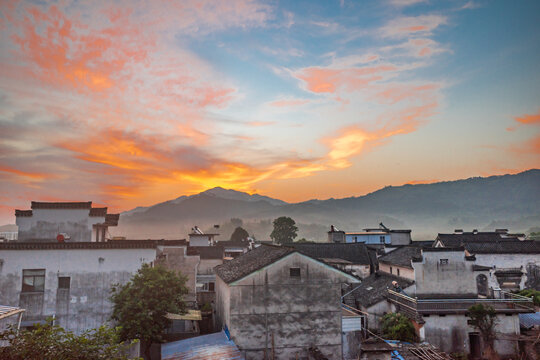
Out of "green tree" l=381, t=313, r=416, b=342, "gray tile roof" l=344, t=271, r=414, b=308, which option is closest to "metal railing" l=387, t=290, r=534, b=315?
"green tree" l=381, t=313, r=416, b=342

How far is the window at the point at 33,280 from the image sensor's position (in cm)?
2444

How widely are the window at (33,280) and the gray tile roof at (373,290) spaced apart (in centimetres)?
2845

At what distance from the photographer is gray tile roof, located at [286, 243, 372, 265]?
58191mm

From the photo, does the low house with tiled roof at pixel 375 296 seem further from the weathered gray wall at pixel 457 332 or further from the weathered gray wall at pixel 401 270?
the weathered gray wall at pixel 457 332

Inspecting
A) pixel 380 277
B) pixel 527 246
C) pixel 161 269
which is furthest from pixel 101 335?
pixel 527 246

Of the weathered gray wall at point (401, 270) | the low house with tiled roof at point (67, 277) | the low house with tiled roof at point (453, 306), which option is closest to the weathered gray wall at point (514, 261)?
the weathered gray wall at point (401, 270)

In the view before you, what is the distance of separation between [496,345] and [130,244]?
31352 millimetres

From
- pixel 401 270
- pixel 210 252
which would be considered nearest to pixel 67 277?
pixel 210 252

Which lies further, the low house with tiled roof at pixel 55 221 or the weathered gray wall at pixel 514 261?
the weathered gray wall at pixel 514 261

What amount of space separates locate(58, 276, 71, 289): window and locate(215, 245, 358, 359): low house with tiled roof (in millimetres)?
11098

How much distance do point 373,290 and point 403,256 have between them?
20.3 ft

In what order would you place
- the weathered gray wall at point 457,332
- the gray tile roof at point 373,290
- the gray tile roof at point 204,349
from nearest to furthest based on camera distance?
the gray tile roof at point 204,349 → the weathered gray wall at point 457,332 → the gray tile roof at point 373,290

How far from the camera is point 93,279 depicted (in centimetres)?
2492

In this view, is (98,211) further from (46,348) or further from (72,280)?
(46,348)
